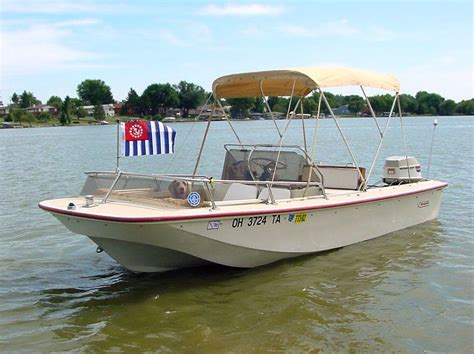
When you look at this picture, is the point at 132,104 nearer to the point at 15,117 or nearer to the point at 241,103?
the point at 15,117

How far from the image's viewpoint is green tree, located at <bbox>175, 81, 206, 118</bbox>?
120062 mm

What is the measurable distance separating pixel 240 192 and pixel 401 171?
4.25 meters

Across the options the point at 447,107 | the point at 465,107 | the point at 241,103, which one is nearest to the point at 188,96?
the point at 447,107

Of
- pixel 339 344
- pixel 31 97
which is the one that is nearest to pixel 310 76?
pixel 339 344

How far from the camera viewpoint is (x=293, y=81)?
31.0 ft

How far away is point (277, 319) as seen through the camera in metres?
6.43

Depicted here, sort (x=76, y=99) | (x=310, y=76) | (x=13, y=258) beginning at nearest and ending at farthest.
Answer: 1. (x=310, y=76)
2. (x=13, y=258)
3. (x=76, y=99)

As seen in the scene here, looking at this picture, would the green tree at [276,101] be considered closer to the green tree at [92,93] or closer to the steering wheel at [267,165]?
the steering wheel at [267,165]

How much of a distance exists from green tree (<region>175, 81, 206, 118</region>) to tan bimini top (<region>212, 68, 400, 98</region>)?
358ft

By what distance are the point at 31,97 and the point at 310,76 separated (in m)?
185

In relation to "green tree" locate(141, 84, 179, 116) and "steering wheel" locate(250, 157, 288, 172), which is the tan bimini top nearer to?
"steering wheel" locate(250, 157, 288, 172)

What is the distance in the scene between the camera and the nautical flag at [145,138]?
6984 mm

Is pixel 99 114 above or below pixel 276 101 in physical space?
below

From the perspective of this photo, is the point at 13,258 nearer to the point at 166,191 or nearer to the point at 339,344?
the point at 166,191
